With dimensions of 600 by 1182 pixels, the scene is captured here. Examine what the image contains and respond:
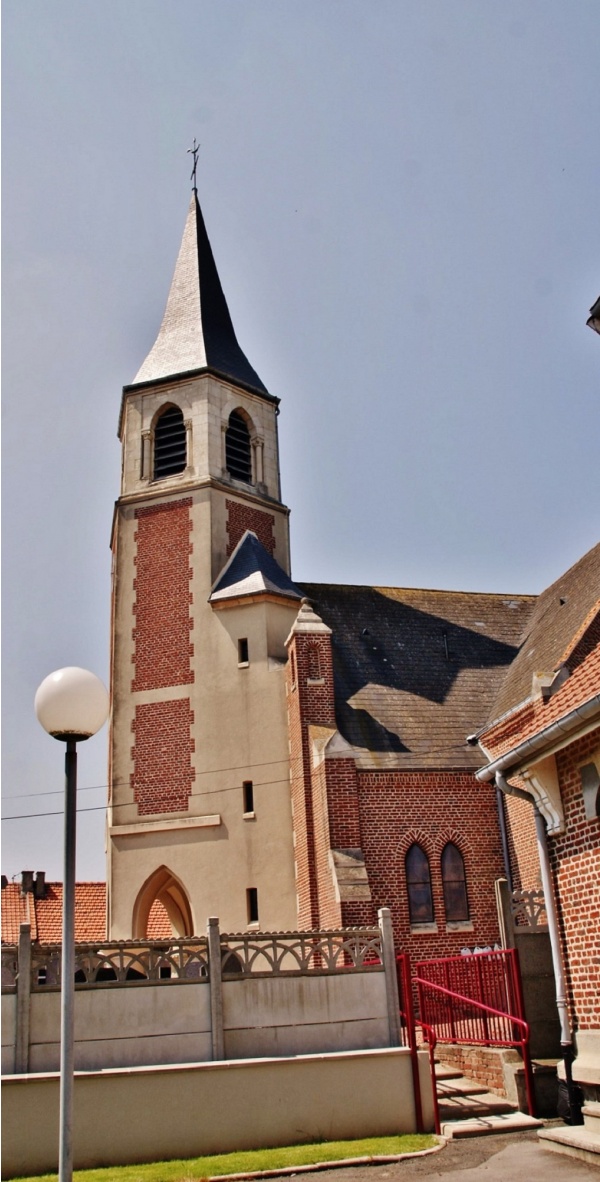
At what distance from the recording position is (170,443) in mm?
26234

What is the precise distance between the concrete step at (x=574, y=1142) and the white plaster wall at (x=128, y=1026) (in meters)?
3.86

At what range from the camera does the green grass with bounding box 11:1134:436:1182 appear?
9.71 meters

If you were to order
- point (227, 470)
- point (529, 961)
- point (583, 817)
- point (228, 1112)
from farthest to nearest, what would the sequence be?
point (227, 470)
point (529, 961)
point (228, 1112)
point (583, 817)

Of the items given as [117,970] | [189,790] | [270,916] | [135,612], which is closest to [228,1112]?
[117,970]

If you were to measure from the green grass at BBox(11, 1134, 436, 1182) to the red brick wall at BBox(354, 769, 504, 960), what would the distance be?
8.85m

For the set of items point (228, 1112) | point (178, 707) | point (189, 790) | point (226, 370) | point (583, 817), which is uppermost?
point (226, 370)

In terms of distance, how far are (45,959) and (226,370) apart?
1866 cm

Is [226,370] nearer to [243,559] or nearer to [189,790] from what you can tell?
[243,559]

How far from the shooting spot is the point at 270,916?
20.7m

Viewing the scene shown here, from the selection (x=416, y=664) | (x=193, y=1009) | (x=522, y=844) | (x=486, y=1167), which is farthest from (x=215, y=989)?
(x=416, y=664)

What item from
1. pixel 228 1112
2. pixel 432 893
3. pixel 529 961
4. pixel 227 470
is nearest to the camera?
pixel 228 1112

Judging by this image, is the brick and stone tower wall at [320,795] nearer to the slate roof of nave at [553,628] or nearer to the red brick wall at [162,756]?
the red brick wall at [162,756]

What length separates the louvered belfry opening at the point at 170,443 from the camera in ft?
85.0

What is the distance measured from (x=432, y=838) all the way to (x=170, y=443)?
12118 mm
